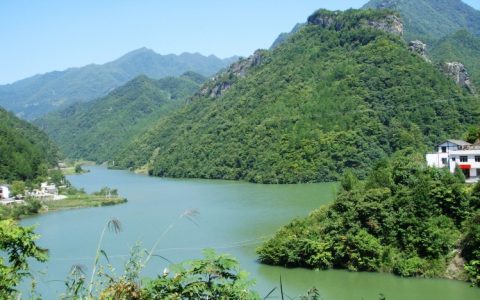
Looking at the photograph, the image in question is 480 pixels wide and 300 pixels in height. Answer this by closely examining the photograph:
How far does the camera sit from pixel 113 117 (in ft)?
408

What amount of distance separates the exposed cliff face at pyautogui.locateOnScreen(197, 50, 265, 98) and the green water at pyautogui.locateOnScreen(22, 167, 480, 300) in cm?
3312

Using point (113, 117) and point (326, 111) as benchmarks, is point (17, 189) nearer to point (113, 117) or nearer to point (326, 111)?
point (326, 111)

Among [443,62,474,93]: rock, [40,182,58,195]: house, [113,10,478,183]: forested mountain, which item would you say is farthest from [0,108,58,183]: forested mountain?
[443,62,474,93]: rock

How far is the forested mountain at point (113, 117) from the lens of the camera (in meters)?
109

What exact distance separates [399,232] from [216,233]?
10133mm

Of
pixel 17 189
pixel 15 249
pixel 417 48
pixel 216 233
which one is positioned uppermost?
pixel 417 48

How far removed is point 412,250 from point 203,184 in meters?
36.2

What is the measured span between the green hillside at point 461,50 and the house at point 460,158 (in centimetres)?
5037

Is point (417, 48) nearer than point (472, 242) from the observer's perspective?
No

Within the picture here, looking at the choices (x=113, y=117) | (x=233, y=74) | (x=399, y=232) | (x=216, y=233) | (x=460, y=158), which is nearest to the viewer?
(x=399, y=232)

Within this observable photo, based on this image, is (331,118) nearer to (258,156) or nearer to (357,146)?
(357,146)

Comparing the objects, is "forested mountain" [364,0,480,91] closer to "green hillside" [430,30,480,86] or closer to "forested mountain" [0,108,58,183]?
"green hillside" [430,30,480,86]

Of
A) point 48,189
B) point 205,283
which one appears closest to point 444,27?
point 48,189

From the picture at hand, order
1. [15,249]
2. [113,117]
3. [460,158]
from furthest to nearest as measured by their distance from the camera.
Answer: [113,117] < [460,158] < [15,249]
